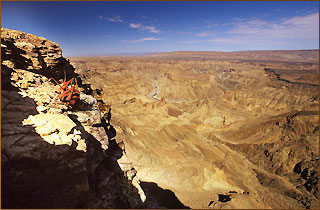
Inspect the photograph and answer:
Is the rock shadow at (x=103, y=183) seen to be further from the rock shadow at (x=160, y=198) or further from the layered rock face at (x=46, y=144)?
the rock shadow at (x=160, y=198)

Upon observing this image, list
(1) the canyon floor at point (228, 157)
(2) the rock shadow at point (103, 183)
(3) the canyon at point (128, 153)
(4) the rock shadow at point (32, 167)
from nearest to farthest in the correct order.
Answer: (4) the rock shadow at point (32, 167)
(3) the canyon at point (128, 153)
(2) the rock shadow at point (103, 183)
(1) the canyon floor at point (228, 157)

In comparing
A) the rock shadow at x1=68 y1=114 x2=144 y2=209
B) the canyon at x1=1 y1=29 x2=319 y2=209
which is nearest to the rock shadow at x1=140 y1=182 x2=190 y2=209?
the canyon at x1=1 y1=29 x2=319 y2=209

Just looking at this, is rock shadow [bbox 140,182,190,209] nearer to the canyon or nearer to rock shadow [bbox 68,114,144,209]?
the canyon

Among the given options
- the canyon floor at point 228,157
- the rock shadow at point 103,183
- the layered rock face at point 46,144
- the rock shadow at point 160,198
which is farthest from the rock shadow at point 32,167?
the canyon floor at point 228,157

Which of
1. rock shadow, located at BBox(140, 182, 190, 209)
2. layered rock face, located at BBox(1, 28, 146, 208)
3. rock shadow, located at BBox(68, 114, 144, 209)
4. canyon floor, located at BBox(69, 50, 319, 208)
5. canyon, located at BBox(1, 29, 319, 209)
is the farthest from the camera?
canyon floor, located at BBox(69, 50, 319, 208)

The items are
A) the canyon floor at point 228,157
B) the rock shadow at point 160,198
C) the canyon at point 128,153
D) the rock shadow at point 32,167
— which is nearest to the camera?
the rock shadow at point 32,167

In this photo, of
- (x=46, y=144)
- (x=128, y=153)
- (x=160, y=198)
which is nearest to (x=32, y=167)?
(x=46, y=144)

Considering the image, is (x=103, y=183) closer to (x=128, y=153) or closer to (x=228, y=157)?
(x=128, y=153)
